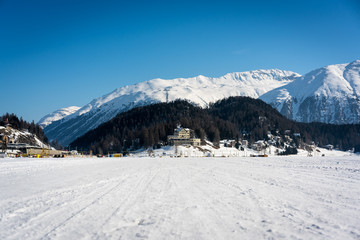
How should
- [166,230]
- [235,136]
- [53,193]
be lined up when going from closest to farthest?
[166,230] → [53,193] → [235,136]

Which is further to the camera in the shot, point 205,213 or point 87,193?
point 87,193

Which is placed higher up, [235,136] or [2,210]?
[235,136]

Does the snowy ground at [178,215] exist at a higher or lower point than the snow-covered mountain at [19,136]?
lower

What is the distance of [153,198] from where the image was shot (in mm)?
10977

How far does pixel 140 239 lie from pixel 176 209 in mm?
3037

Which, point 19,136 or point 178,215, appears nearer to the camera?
point 178,215

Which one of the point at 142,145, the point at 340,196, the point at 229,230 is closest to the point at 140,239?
the point at 229,230

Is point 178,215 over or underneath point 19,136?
underneath

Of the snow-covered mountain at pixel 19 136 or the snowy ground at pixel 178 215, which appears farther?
the snow-covered mountain at pixel 19 136

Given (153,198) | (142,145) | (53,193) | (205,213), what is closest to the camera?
(205,213)

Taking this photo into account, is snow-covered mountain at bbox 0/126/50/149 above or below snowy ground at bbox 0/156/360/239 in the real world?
above

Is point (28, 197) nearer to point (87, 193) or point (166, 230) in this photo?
point (87, 193)

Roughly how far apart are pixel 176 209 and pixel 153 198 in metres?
2.20

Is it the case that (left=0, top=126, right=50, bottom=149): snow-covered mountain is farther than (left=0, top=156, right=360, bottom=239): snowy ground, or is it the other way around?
(left=0, top=126, right=50, bottom=149): snow-covered mountain
